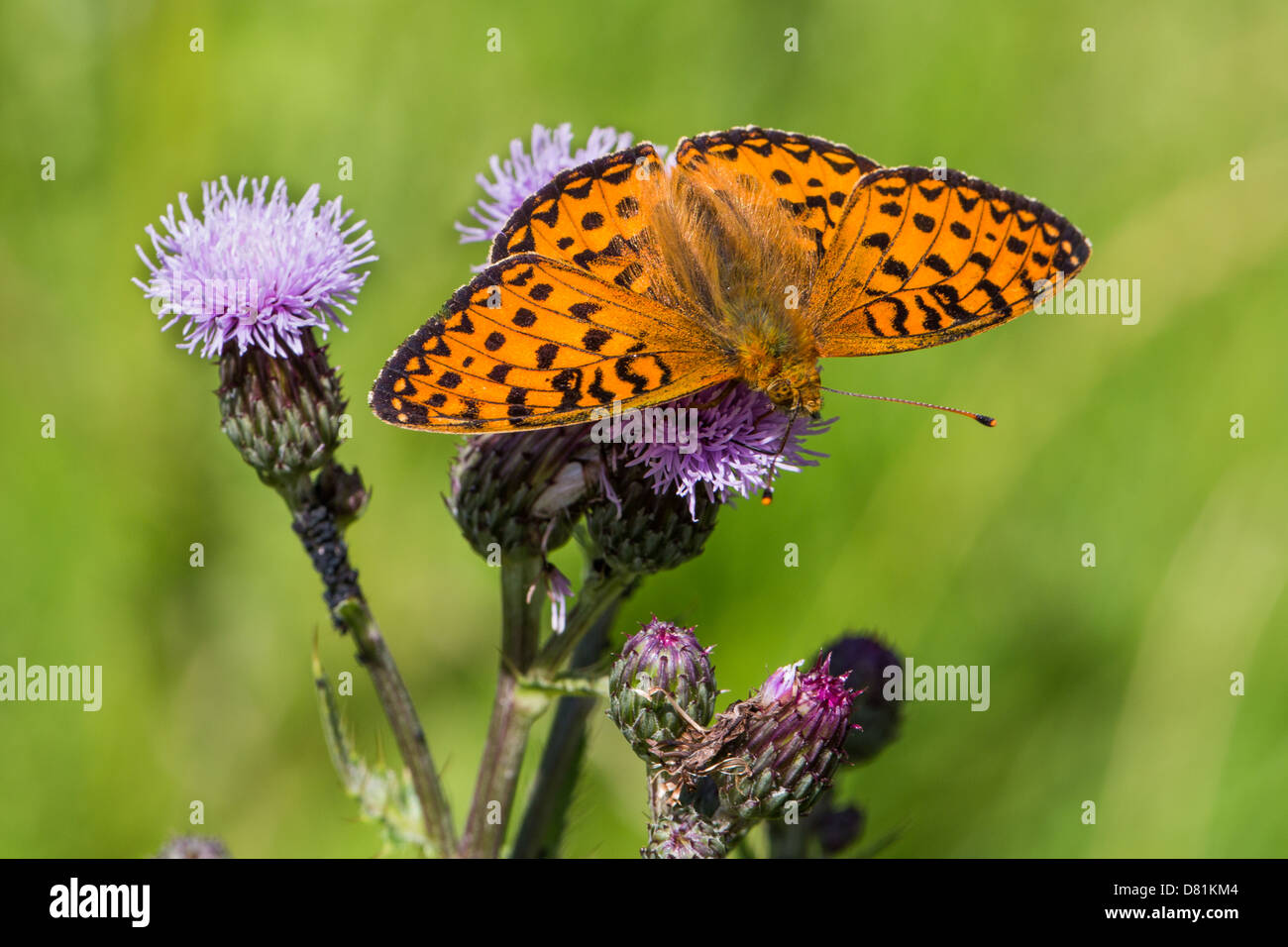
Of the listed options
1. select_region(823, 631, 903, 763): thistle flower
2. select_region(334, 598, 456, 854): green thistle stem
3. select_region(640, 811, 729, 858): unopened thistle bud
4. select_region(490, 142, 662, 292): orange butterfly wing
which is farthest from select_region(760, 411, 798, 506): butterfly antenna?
select_region(334, 598, 456, 854): green thistle stem

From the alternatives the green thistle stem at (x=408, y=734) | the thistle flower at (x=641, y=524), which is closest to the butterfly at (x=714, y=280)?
the thistle flower at (x=641, y=524)

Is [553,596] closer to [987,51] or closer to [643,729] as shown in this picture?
[643,729]

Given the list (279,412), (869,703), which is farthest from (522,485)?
(869,703)

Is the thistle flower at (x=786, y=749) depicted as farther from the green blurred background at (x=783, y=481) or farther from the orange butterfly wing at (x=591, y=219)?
the green blurred background at (x=783, y=481)

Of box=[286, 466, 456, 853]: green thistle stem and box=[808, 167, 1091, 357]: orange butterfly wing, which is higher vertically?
box=[808, 167, 1091, 357]: orange butterfly wing

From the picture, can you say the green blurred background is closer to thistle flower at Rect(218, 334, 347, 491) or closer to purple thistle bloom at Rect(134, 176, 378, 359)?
thistle flower at Rect(218, 334, 347, 491)
